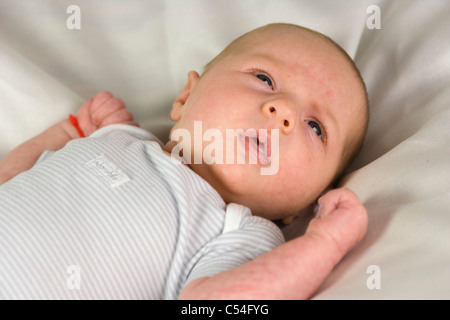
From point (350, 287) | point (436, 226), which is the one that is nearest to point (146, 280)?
point (350, 287)

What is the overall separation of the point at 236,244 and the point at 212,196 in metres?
0.13

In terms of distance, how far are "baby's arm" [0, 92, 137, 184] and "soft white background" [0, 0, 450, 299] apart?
2.9 inches

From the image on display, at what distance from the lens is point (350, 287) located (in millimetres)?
889

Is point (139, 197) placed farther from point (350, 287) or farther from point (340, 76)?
point (340, 76)

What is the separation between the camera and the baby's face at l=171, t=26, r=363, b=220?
118 cm

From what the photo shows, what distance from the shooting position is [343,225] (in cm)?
98

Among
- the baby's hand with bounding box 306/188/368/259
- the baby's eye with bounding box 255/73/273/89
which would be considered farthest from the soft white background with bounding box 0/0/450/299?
the baby's eye with bounding box 255/73/273/89

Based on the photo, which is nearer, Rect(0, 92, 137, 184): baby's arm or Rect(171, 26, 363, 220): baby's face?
Rect(171, 26, 363, 220): baby's face

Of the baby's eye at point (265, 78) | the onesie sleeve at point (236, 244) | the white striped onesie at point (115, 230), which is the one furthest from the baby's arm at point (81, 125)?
the onesie sleeve at point (236, 244)

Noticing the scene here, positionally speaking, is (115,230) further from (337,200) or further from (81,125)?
(81,125)

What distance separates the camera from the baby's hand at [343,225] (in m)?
0.98

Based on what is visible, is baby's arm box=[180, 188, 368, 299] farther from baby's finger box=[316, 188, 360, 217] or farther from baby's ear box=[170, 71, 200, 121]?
baby's ear box=[170, 71, 200, 121]

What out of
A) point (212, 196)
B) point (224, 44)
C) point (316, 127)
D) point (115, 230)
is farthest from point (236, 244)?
point (224, 44)

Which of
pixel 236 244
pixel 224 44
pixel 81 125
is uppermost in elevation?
pixel 224 44
